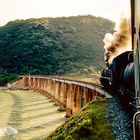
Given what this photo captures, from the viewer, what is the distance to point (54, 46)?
13038cm

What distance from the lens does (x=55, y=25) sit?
15838cm

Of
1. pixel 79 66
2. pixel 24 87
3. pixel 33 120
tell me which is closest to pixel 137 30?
pixel 33 120

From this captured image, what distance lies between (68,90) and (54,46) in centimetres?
8680

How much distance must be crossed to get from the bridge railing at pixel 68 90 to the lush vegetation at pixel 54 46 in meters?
24.1

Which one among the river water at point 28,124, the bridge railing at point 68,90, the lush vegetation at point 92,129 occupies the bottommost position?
the river water at point 28,124

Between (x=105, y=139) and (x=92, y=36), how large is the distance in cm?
13772

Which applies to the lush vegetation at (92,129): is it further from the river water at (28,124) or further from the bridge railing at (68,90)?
the river water at (28,124)

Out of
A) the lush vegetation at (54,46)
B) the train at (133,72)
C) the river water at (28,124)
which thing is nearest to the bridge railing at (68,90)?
the river water at (28,124)

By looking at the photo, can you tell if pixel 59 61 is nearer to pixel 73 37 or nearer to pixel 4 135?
pixel 73 37

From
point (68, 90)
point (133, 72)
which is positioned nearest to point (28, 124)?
point (68, 90)

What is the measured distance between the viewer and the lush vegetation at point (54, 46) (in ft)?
373

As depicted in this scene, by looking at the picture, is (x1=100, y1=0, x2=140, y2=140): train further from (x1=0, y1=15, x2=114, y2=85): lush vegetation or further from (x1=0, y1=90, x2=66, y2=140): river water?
(x1=0, y1=15, x2=114, y2=85): lush vegetation

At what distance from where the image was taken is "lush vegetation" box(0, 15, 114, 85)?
11381 centimetres

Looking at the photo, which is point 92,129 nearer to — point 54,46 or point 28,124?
point 28,124
